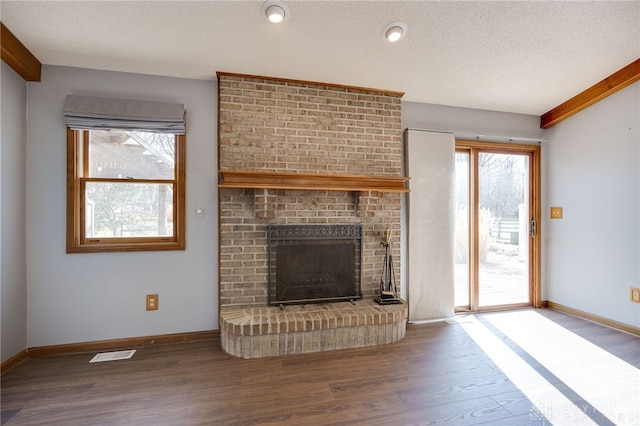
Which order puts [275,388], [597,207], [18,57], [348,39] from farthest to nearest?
[597,207]
[348,39]
[18,57]
[275,388]

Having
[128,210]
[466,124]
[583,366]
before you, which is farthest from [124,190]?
[583,366]

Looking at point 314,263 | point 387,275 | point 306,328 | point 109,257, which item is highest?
point 109,257

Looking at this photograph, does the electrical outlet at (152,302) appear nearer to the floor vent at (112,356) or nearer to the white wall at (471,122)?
the floor vent at (112,356)

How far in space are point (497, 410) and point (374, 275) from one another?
1452 millimetres

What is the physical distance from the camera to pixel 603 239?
9.68 feet

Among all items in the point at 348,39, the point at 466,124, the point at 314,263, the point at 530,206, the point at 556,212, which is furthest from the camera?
the point at 530,206

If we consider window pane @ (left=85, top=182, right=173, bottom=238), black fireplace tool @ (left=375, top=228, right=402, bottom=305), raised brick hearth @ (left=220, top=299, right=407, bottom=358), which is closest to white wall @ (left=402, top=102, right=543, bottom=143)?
black fireplace tool @ (left=375, top=228, right=402, bottom=305)

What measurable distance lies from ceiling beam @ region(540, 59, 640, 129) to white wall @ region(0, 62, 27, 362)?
5.19 meters

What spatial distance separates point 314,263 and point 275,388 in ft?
3.71

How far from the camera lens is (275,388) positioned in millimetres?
1841

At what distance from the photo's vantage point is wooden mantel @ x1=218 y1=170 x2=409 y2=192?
2383mm

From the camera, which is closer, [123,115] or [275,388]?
[275,388]

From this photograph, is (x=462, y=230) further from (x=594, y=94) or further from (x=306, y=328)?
(x=306, y=328)

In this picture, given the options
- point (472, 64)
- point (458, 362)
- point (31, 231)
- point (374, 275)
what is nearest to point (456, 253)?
point (374, 275)
